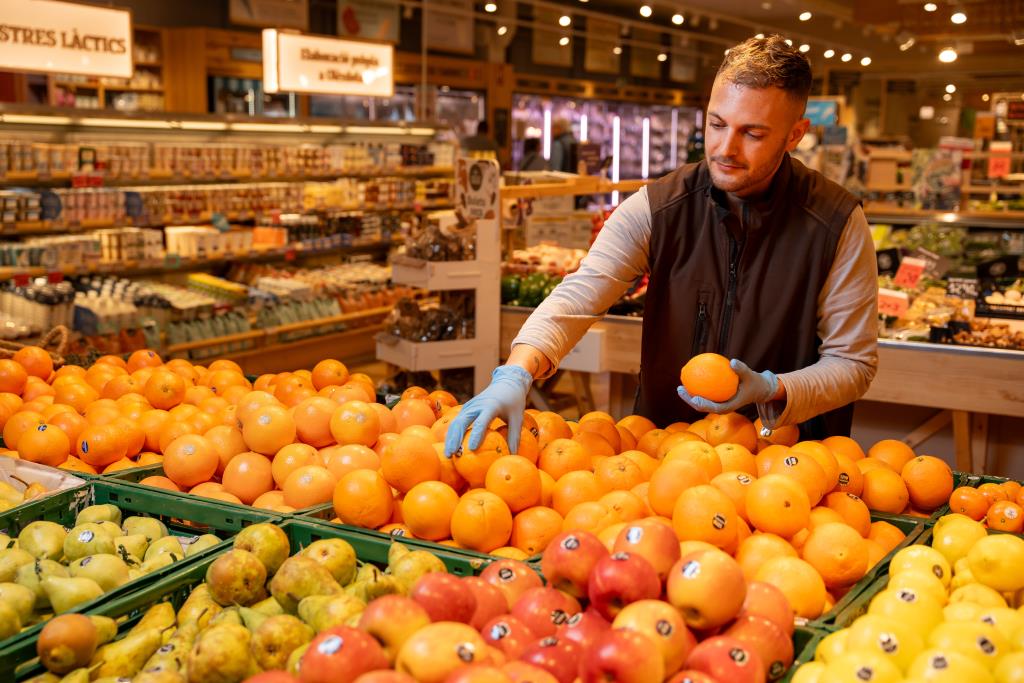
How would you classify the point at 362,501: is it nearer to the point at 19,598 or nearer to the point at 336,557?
the point at 336,557

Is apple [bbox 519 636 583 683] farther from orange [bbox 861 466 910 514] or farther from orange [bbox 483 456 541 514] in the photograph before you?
orange [bbox 861 466 910 514]

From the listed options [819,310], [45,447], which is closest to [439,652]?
[45,447]

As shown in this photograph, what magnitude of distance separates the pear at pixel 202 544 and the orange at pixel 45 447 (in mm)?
671

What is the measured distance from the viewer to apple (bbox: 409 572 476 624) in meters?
1.41

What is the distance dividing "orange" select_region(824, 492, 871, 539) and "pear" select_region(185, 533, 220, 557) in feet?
4.01

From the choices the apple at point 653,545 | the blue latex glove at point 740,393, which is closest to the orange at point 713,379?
the blue latex glove at point 740,393

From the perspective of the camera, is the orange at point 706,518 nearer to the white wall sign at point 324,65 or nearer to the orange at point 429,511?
the orange at point 429,511

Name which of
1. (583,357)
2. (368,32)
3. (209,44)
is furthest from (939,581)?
(368,32)

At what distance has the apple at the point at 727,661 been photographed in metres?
1.33

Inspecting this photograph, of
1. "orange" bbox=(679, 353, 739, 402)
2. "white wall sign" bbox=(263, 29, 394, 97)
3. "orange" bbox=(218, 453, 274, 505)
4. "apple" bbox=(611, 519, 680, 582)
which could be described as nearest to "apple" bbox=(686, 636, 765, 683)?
"apple" bbox=(611, 519, 680, 582)

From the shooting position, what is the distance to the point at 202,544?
1.93 metres

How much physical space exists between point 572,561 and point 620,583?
120mm

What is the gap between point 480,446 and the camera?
2078 mm

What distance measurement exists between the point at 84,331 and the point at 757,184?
5.07m
